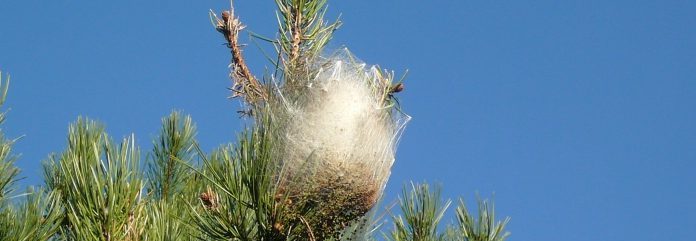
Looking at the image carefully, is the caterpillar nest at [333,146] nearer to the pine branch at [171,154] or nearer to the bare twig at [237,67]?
the bare twig at [237,67]

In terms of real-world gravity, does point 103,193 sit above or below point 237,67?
below

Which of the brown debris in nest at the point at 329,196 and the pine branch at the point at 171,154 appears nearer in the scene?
the brown debris in nest at the point at 329,196

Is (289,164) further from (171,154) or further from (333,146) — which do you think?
(171,154)

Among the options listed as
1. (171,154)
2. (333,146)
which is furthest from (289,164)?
(171,154)

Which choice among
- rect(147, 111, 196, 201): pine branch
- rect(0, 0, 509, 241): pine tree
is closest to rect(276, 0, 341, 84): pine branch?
rect(0, 0, 509, 241): pine tree

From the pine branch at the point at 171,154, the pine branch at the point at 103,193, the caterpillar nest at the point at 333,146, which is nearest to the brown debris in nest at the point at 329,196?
the caterpillar nest at the point at 333,146

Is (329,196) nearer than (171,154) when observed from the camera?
Yes

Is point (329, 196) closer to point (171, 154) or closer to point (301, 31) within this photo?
point (301, 31)

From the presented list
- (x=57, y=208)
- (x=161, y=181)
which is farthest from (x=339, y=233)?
(x=161, y=181)

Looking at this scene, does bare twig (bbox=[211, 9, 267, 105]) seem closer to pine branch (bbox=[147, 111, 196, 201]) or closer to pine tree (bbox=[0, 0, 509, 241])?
pine tree (bbox=[0, 0, 509, 241])
